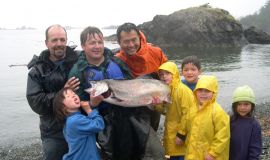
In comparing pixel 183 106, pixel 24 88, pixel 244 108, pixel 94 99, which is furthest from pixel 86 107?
pixel 24 88

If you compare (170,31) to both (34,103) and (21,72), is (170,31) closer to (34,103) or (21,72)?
(21,72)

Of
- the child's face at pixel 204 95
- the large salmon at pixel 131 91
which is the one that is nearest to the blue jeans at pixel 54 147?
the large salmon at pixel 131 91

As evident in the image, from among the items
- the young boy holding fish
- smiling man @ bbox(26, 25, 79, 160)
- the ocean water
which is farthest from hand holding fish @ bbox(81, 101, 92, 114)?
the ocean water

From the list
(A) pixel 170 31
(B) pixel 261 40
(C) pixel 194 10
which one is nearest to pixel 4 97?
(A) pixel 170 31

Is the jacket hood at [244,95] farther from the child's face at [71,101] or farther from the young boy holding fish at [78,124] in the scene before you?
the child's face at [71,101]

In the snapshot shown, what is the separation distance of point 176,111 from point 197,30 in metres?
63.3

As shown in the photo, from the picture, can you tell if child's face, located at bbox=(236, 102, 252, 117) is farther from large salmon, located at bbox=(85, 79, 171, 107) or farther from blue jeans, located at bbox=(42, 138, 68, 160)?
blue jeans, located at bbox=(42, 138, 68, 160)

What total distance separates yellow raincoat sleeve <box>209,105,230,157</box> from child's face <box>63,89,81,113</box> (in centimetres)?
209

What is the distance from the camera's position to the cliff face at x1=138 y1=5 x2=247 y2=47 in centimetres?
6781

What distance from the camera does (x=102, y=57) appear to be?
226 inches

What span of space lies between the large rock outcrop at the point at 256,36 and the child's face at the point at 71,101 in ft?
242

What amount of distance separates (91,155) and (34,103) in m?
1.25

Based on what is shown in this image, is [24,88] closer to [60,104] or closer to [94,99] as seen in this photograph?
[60,104]

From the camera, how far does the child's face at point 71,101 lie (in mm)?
5402
